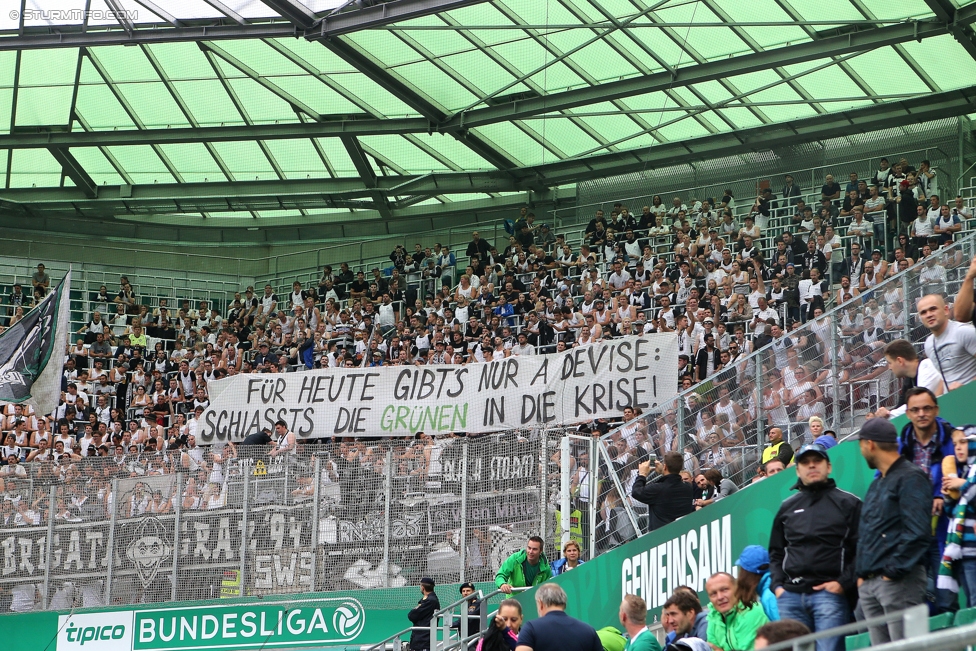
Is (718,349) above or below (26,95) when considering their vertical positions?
below

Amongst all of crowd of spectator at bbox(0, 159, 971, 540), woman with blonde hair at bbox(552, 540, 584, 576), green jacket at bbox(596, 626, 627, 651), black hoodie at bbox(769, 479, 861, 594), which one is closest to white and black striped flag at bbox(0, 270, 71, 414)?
crowd of spectator at bbox(0, 159, 971, 540)

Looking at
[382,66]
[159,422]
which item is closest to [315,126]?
[382,66]

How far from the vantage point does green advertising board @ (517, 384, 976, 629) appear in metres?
9.23

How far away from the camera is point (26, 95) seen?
28.1 m

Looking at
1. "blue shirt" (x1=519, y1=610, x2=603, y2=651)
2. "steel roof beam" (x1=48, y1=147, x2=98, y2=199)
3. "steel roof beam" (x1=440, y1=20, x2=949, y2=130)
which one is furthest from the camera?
"steel roof beam" (x1=48, y1=147, x2=98, y2=199)

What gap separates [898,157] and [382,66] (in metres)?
10.1

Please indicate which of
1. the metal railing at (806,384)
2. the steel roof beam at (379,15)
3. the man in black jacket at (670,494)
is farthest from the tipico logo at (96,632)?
the steel roof beam at (379,15)

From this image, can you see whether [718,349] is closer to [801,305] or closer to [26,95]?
[801,305]

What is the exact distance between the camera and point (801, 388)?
11109 millimetres

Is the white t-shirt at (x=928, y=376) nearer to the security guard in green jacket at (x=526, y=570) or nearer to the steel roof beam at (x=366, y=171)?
the security guard in green jacket at (x=526, y=570)

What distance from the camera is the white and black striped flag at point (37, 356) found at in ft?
68.5

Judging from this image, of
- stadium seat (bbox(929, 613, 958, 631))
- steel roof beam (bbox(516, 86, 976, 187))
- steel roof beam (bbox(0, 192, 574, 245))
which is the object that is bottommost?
stadium seat (bbox(929, 613, 958, 631))

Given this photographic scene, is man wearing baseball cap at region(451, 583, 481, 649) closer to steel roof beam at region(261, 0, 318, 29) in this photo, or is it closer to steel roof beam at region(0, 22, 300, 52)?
steel roof beam at region(261, 0, 318, 29)

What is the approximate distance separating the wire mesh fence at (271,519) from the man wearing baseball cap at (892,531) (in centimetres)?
858
